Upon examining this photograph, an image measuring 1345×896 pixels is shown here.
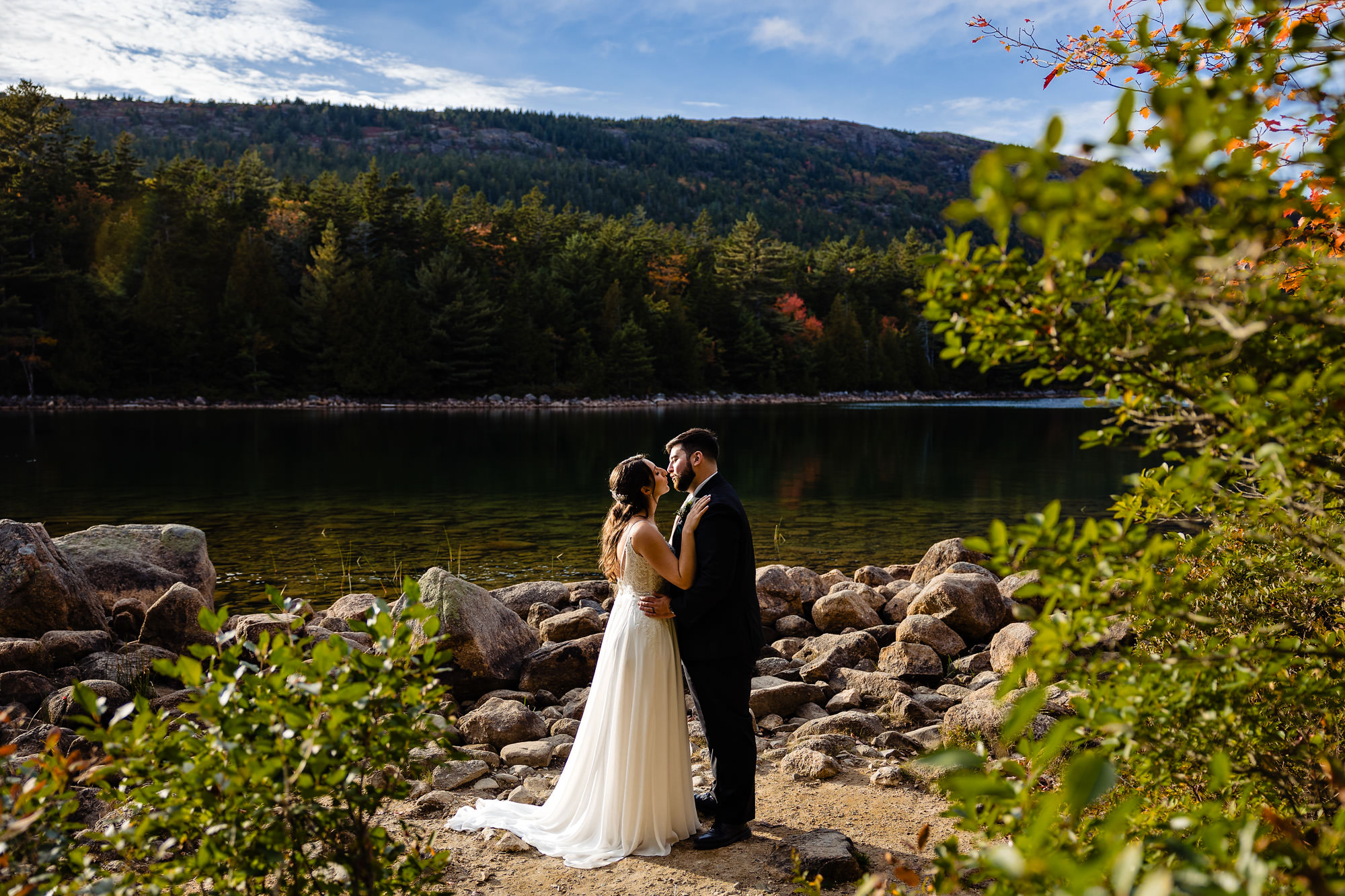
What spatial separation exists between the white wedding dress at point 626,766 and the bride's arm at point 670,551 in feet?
0.26

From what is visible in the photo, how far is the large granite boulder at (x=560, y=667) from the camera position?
26.5ft

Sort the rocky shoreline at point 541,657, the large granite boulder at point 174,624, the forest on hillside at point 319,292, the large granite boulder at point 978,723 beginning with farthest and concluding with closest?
the forest on hillside at point 319,292 → the large granite boulder at point 174,624 → the rocky shoreline at point 541,657 → the large granite boulder at point 978,723

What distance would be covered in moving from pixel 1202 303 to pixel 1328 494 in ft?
4.39

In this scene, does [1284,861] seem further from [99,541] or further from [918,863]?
[99,541]

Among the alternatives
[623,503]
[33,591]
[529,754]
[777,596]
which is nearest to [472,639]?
[529,754]

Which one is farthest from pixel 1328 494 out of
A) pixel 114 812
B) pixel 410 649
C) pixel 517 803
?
pixel 114 812

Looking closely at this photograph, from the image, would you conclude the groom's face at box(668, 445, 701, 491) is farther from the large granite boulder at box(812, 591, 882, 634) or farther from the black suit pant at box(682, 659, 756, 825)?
the large granite boulder at box(812, 591, 882, 634)

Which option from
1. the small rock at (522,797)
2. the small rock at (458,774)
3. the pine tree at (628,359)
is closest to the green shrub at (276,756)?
the small rock at (522,797)

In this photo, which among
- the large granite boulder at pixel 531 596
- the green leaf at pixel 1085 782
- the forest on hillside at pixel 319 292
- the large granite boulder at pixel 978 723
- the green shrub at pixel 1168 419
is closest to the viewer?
the green leaf at pixel 1085 782

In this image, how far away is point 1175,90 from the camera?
1547 mm

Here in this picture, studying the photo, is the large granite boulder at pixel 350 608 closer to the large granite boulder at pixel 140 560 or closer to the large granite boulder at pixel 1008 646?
the large granite boulder at pixel 140 560

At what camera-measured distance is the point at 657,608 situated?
502 centimetres

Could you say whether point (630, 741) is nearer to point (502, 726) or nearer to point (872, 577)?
point (502, 726)

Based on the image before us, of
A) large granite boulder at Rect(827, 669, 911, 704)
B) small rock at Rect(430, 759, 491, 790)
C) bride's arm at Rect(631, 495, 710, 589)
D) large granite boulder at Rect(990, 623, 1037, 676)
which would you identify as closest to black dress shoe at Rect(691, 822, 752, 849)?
bride's arm at Rect(631, 495, 710, 589)
